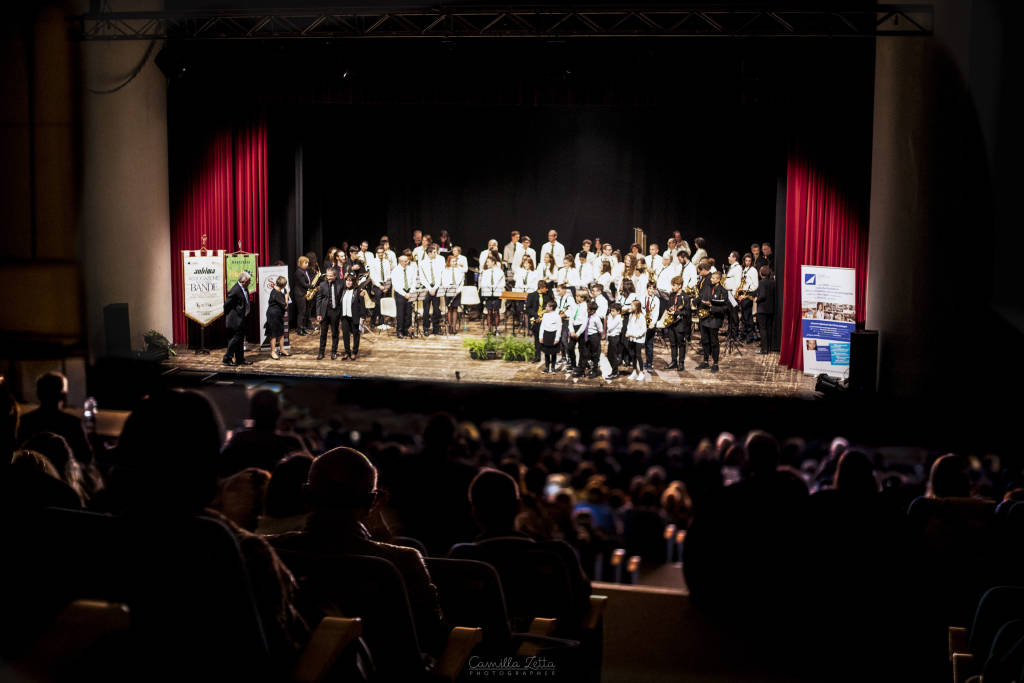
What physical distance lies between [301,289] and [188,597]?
11.9 metres

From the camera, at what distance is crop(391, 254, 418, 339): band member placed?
1416 cm

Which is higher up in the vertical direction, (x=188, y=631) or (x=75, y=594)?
(x=188, y=631)

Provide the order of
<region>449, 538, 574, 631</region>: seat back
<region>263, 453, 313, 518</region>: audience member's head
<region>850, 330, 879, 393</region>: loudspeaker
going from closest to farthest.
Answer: <region>449, 538, 574, 631</region>: seat back → <region>263, 453, 313, 518</region>: audience member's head → <region>850, 330, 879, 393</region>: loudspeaker

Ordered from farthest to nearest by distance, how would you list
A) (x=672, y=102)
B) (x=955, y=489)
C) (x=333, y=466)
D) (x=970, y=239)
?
(x=672, y=102)
(x=970, y=239)
(x=955, y=489)
(x=333, y=466)

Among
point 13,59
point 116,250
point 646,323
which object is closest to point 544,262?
point 646,323

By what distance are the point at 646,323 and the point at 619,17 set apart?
3.68m

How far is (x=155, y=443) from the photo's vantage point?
1914 mm

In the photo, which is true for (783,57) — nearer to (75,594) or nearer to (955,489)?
(955,489)

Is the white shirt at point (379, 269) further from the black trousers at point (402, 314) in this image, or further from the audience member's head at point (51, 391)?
the audience member's head at point (51, 391)

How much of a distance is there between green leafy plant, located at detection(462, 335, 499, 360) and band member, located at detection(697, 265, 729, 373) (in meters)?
2.67

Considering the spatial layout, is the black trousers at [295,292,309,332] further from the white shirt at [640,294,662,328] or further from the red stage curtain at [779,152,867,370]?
the red stage curtain at [779,152,867,370]

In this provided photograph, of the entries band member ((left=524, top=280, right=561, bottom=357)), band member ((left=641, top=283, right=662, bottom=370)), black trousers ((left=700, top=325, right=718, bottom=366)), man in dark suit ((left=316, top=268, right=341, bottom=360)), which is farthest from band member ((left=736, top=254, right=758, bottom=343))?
man in dark suit ((left=316, top=268, right=341, bottom=360))

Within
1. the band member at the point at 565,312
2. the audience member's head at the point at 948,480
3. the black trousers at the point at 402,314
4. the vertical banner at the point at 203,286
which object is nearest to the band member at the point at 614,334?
the band member at the point at 565,312

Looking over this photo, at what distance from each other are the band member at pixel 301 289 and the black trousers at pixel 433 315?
172 cm
